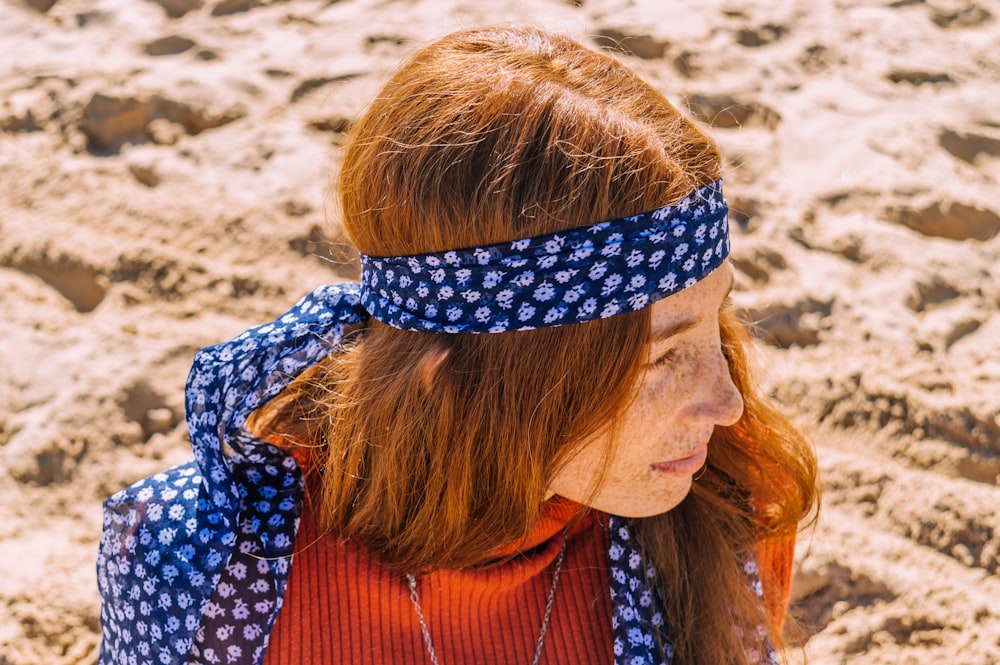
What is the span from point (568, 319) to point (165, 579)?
645 millimetres

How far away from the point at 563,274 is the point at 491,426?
224mm

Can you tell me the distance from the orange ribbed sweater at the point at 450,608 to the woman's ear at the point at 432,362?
31cm

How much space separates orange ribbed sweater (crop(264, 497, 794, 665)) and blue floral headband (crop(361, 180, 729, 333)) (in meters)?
0.38

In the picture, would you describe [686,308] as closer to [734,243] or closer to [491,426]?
[491,426]

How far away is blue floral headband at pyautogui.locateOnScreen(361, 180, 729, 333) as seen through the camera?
46.6 inches

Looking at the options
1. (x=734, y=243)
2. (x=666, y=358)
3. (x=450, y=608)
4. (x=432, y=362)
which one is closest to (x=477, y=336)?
(x=432, y=362)

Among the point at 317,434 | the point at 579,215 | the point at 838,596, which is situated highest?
the point at 579,215

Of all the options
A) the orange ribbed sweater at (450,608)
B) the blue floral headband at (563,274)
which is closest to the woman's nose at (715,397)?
the blue floral headband at (563,274)

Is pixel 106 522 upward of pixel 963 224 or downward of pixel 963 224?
upward

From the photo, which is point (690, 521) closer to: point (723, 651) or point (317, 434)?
point (723, 651)

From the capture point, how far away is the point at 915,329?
2.34m

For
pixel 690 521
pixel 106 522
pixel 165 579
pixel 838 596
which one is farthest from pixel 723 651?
pixel 106 522

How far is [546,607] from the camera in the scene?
152 centimetres

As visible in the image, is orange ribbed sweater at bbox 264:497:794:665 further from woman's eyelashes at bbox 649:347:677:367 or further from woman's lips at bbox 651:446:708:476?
woman's eyelashes at bbox 649:347:677:367
